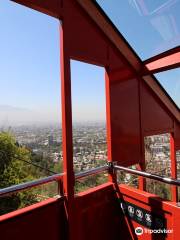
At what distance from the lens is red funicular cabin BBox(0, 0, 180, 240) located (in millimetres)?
→ 1996

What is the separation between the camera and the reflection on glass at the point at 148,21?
2.83 m

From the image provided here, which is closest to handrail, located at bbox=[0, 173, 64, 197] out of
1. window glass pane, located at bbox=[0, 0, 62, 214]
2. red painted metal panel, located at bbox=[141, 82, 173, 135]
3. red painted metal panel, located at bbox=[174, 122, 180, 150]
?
window glass pane, located at bbox=[0, 0, 62, 214]

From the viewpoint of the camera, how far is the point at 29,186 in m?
1.87

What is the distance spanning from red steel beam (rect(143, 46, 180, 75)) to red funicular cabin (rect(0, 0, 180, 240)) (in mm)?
14

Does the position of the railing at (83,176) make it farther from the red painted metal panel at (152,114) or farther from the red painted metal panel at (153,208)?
the red painted metal panel at (152,114)

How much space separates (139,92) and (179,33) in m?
1.19

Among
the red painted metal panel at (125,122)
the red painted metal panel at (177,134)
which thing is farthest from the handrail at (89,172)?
the red painted metal panel at (177,134)

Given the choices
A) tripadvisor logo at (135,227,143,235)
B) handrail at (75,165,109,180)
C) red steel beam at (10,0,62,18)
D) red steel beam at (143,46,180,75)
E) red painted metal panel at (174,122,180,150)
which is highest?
red steel beam at (10,0,62,18)

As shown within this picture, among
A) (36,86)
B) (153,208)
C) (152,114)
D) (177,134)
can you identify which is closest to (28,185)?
(153,208)

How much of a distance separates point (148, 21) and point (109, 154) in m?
1.84

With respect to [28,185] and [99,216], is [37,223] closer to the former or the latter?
[28,185]

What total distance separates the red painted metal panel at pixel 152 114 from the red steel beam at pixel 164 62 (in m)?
0.41

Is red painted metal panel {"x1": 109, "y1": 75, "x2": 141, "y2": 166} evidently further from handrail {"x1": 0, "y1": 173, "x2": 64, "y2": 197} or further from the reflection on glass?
handrail {"x1": 0, "y1": 173, "x2": 64, "y2": 197}

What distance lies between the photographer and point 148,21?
9.77ft
